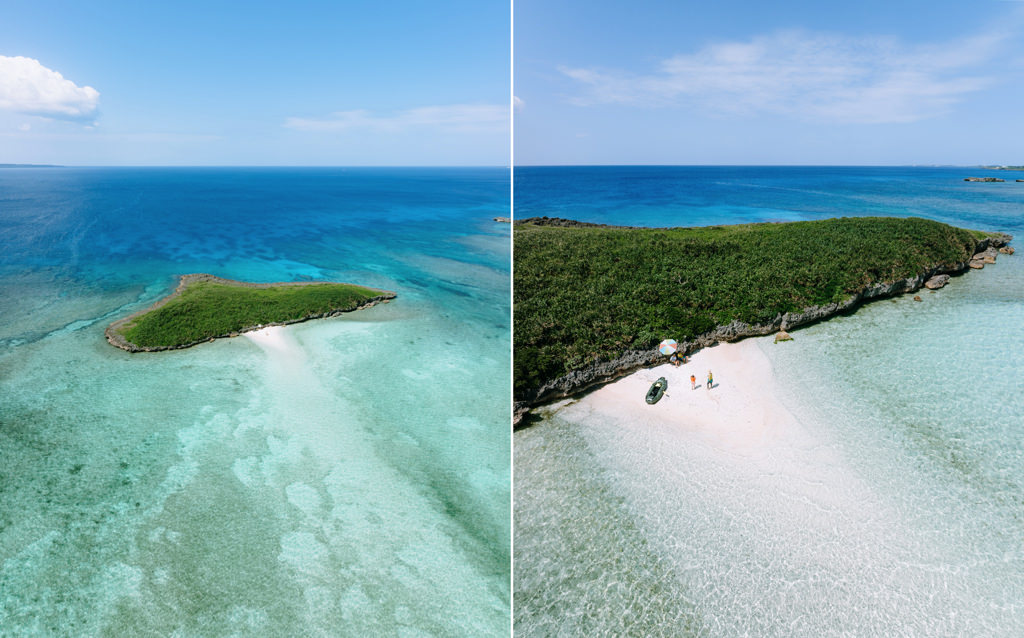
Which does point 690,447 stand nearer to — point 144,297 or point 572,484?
point 572,484

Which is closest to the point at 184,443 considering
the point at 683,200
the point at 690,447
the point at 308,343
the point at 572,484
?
the point at 308,343

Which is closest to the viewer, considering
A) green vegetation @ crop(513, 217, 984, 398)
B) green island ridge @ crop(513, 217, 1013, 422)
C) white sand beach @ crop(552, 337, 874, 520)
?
white sand beach @ crop(552, 337, 874, 520)

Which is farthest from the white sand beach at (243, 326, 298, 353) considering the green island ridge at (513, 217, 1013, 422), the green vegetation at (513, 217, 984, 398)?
the green vegetation at (513, 217, 984, 398)

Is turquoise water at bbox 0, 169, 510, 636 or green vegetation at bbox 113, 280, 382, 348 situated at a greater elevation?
green vegetation at bbox 113, 280, 382, 348

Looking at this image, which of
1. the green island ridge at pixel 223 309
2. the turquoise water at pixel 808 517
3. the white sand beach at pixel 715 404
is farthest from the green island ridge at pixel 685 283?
the green island ridge at pixel 223 309

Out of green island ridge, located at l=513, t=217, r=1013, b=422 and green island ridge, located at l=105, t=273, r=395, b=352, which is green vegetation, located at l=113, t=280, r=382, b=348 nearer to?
green island ridge, located at l=105, t=273, r=395, b=352

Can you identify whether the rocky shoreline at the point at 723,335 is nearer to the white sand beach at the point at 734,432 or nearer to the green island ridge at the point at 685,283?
the green island ridge at the point at 685,283
